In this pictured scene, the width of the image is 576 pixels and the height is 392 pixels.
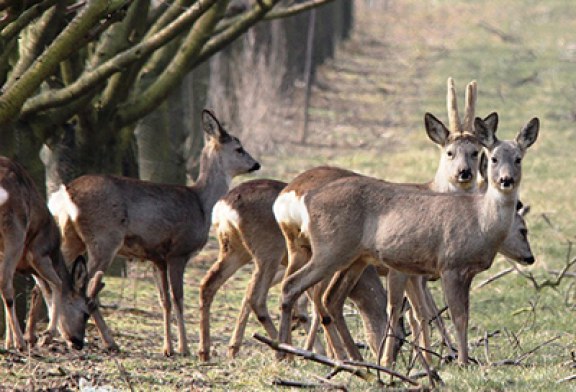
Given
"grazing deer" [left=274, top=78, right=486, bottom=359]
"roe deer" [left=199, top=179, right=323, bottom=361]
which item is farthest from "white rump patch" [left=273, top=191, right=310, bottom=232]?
"roe deer" [left=199, top=179, right=323, bottom=361]

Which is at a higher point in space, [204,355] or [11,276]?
[11,276]

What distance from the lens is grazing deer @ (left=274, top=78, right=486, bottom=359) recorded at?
368 inches

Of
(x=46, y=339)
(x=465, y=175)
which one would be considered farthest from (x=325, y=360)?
(x=465, y=175)

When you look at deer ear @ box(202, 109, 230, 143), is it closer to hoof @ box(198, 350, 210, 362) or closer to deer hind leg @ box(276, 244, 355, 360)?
hoof @ box(198, 350, 210, 362)

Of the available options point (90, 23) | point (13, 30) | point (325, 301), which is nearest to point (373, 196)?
point (325, 301)

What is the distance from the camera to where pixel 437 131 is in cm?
1058

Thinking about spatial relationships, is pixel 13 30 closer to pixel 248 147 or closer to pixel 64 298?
pixel 64 298

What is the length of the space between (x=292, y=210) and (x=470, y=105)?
6.49 ft

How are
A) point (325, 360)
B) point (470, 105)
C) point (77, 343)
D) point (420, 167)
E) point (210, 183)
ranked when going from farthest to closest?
point (420, 167)
point (210, 183)
point (470, 105)
point (77, 343)
point (325, 360)

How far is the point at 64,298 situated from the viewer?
32.6 ft

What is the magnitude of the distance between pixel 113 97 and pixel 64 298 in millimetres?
2575

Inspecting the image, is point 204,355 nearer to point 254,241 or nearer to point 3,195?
point 254,241

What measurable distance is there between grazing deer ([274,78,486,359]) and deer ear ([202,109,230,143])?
7.04ft

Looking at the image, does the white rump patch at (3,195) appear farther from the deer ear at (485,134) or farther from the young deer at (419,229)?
the deer ear at (485,134)
